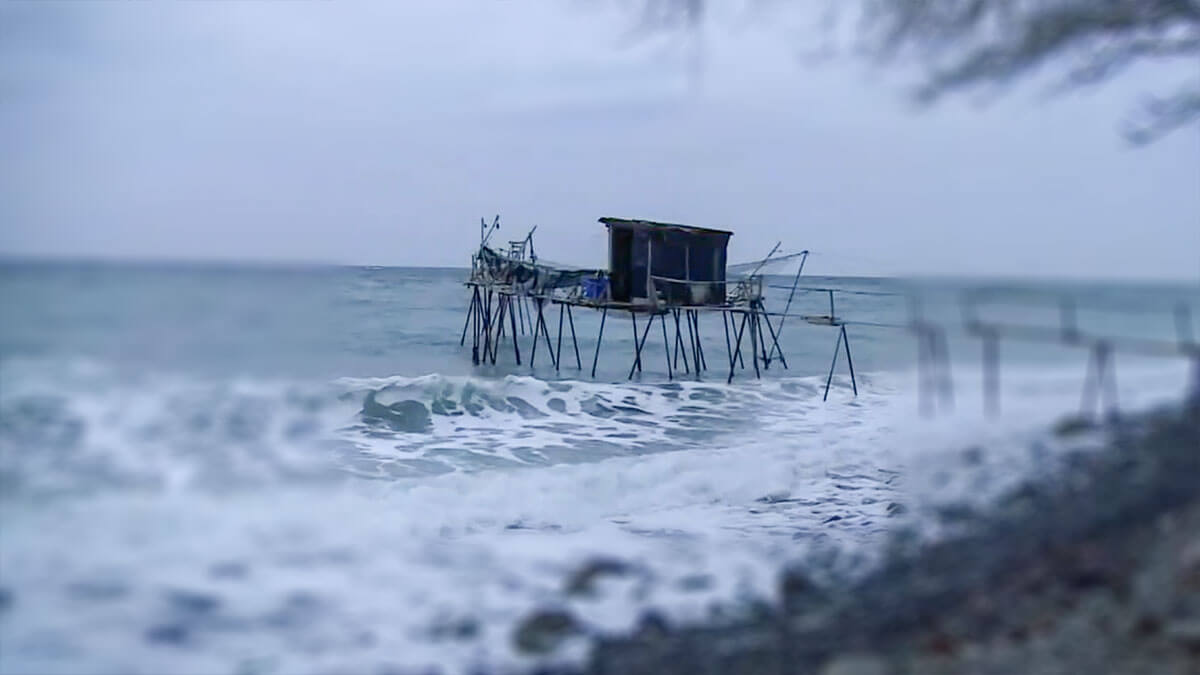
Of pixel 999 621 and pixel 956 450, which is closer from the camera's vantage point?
pixel 999 621

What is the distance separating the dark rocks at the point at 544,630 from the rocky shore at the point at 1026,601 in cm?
1

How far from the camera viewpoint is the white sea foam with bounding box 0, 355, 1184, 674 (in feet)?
11.7

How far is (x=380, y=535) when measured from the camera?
525 centimetres

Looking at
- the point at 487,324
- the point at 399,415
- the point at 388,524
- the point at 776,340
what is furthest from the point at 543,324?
the point at 388,524

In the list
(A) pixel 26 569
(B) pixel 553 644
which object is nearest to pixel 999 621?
(B) pixel 553 644

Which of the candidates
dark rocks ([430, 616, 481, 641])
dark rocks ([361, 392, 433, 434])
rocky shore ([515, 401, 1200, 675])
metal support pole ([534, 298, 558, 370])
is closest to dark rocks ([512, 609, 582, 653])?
rocky shore ([515, 401, 1200, 675])

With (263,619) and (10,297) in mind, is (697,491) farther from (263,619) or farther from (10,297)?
(10,297)

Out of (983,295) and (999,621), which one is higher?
(983,295)

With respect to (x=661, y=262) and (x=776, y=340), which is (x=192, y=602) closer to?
(x=661, y=262)

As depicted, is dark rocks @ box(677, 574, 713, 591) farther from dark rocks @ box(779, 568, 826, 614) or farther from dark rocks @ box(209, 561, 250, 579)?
dark rocks @ box(209, 561, 250, 579)

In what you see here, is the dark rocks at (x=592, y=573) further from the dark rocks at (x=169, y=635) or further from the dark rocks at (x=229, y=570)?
the dark rocks at (x=169, y=635)

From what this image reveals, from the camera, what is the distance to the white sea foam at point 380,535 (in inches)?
141

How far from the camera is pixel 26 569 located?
12.3 feet

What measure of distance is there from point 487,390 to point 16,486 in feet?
31.6
